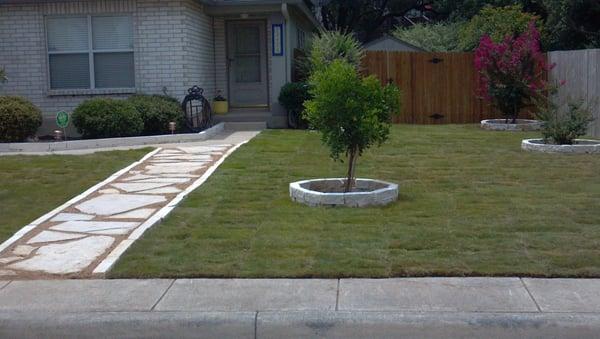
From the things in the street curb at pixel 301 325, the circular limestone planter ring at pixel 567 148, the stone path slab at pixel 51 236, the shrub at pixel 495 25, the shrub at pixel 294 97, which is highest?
the shrub at pixel 495 25

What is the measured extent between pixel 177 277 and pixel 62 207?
3.45m

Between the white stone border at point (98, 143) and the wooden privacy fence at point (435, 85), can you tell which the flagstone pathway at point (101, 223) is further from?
the wooden privacy fence at point (435, 85)

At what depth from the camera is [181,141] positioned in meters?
15.8

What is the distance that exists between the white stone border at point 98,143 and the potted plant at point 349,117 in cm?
686

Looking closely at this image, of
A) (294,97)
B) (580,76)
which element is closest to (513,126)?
(580,76)

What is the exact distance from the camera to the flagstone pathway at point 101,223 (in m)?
7.11

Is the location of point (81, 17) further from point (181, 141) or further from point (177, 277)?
point (177, 277)

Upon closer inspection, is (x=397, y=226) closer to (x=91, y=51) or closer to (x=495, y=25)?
(x=91, y=51)

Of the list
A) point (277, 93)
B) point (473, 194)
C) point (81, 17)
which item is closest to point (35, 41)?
point (81, 17)

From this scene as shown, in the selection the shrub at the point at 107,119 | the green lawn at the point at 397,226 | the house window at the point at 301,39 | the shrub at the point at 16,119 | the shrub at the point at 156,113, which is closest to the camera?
the green lawn at the point at 397,226

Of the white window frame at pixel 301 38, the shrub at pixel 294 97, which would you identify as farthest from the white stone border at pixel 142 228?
the white window frame at pixel 301 38

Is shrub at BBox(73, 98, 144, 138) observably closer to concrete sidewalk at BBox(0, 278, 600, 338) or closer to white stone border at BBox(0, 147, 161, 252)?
white stone border at BBox(0, 147, 161, 252)

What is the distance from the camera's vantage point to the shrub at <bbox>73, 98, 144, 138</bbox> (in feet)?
50.4

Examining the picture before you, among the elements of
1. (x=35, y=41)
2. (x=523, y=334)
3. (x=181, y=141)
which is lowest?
(x=523, y=334)
